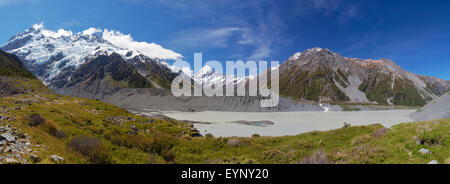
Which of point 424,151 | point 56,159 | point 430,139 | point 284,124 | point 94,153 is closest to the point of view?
point 56,159

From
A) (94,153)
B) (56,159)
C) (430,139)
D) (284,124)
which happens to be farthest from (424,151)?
(284,124)

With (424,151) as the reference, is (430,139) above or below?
above

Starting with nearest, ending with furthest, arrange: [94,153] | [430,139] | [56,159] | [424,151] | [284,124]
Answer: [56,159], [94,153], [424,151], [430,139], [284,124]

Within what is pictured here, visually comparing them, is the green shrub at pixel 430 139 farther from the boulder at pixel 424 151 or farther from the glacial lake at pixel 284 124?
the glacial lake at pixel 284 124

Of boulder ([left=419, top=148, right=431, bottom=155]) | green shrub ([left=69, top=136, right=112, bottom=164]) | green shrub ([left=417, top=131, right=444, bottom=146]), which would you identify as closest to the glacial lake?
green shrub ([left=417, top=131, right=444, bottom=146])

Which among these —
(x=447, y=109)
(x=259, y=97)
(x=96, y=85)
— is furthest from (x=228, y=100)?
(x=96, y=85)

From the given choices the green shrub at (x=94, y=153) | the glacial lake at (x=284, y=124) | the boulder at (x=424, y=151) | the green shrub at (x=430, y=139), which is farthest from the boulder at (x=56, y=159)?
the glacial lake at (x=284, y=124)

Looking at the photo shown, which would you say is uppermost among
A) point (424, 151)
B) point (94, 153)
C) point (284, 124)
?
point (424, 151)

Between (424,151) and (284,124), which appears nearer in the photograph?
(424,151)

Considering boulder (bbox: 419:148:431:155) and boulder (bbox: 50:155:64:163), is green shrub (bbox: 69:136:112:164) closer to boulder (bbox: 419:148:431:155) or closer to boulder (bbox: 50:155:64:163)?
boulder (bbox: 50:155:64:163)

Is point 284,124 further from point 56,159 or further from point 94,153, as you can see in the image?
point 56,159

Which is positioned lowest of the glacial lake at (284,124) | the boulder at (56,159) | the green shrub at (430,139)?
the glacial lake at (284,124)
